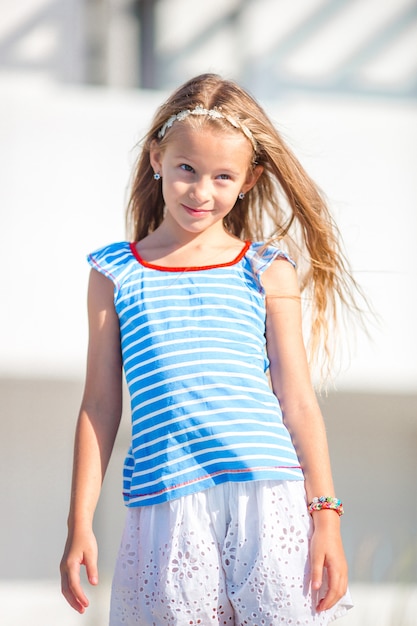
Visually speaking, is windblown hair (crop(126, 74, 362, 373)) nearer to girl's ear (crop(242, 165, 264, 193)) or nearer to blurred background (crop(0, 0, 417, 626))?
girl's ear (crop(242, 165, 264, 193))

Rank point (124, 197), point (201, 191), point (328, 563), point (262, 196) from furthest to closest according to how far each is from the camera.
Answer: point (124, 197), point (262, 196), point (201, 191), point (328, 563)

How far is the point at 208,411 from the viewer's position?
171cm

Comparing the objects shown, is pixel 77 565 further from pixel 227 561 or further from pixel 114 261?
pixel 114 261

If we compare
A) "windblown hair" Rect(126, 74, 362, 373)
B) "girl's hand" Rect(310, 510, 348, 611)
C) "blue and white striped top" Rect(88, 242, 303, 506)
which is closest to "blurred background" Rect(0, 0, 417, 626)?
"windblown hair" Rect(126, 74, 362, 373)

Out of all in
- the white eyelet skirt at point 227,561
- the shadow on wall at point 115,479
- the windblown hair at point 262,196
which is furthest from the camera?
the shadow on wall at point 115,479

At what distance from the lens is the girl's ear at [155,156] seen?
193cm

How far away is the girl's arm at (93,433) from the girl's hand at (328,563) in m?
0.44

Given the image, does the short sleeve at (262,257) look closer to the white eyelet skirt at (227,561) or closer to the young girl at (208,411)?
the young girl at (208,411)

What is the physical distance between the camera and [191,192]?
1804mm

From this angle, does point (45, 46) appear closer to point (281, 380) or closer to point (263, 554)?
point (281, 380)

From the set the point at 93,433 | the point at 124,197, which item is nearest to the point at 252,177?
the point at 93,433

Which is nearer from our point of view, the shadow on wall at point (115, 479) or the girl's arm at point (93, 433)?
the girl's arm at point (93, 433)

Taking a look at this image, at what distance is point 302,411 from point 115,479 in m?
1.48

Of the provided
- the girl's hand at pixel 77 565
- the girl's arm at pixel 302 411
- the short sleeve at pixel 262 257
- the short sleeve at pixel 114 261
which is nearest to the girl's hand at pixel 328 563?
the girl's arm at pixel 302 411
